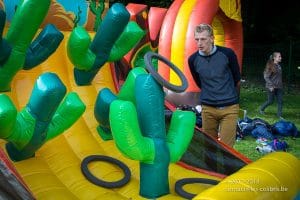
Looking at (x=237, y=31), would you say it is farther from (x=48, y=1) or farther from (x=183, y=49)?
(x=48, y=1)

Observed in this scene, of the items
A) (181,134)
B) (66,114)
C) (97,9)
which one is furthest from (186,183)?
(97,9)

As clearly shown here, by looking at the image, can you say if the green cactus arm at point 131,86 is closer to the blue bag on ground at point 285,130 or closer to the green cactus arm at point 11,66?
the green cactus arm at point 11,66

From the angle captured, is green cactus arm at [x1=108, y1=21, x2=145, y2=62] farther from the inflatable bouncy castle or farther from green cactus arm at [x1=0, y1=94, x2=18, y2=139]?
green cactus arm at [x1=0, y1=94, x2=18, y2=139]

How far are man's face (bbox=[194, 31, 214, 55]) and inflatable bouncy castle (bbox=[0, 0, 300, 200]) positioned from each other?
1.32 feet

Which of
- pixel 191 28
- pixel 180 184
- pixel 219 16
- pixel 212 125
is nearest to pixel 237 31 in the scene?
pixel 219 16

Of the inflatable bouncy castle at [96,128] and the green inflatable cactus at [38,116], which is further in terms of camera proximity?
the inflatable bouncy castle at [96,128]

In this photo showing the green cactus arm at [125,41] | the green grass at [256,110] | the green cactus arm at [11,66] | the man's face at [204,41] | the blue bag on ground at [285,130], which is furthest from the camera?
the blue bag on ground at [285,130]

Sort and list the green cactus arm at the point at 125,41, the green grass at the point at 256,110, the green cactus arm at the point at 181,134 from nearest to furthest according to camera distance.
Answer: the green cactus arm at the point at 181,134 → the green cactus arm at the point at 125,41 → the green grass at the point at 256,110

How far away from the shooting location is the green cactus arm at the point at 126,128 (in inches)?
79.7

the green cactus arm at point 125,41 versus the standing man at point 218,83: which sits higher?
the green cactus arm at point 125,41

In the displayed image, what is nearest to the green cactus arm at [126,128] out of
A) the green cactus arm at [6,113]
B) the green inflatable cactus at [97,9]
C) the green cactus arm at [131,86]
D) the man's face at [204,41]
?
the green cactus arm at [131,86]

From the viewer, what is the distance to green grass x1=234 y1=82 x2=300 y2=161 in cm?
442

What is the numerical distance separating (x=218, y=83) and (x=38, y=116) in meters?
1.36

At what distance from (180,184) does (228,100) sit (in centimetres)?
83
